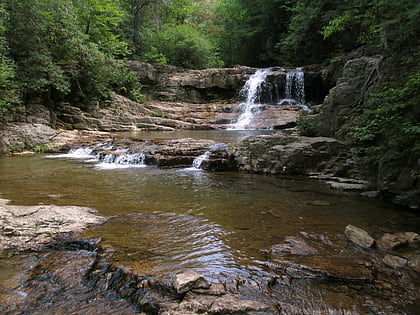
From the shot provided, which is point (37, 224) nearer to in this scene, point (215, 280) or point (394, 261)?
point (215, 280)

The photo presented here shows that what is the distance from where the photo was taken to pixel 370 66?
6207 mm

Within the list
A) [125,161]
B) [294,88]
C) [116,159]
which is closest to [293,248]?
[125,161]

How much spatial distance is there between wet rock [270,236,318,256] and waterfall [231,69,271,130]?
1474 cm

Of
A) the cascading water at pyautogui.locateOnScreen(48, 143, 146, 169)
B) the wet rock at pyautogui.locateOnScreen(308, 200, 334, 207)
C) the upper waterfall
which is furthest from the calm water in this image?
the upper waterfall

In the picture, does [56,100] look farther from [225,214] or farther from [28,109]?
[225,214]

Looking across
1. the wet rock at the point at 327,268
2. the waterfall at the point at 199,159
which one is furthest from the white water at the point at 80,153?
the wet rock at the point at 327,268

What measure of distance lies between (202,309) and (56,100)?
16.3 meters

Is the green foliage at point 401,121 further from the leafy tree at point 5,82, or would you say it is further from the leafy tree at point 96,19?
the leafy tree at point 96,19

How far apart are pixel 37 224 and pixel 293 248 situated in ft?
9.78

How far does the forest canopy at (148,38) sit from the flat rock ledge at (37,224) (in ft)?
18.2

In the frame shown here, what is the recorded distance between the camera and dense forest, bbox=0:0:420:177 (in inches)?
176

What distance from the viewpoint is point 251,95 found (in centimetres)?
2000

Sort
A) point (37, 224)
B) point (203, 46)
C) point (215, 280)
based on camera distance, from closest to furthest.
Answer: point (215, 280)
point (37, 224)
point (203, 46)

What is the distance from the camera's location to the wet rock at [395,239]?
9.04 feet
